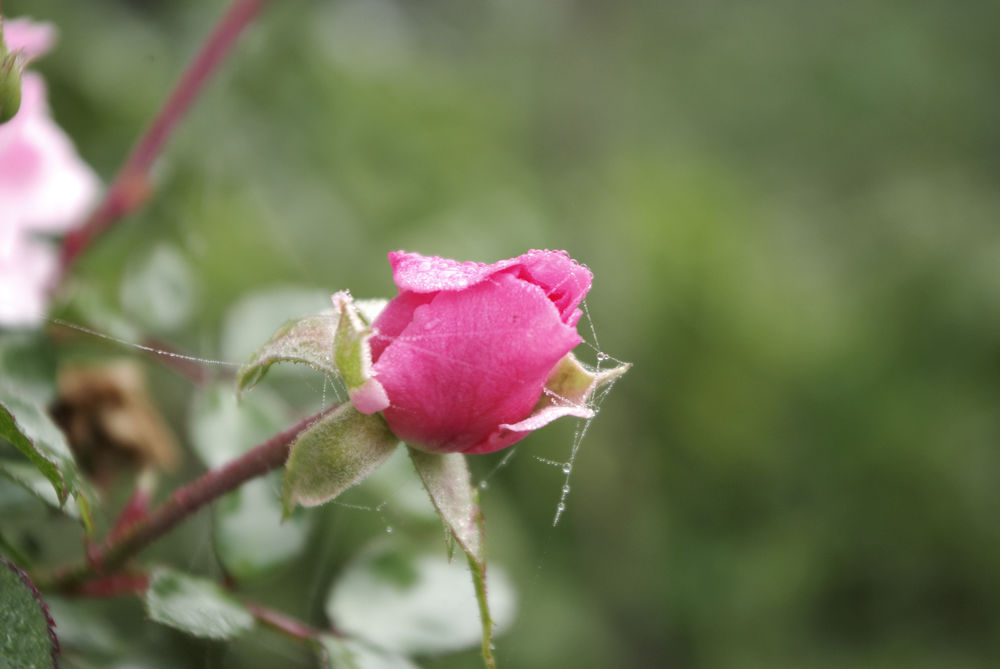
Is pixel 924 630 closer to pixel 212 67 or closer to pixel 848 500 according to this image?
pixel 848 500

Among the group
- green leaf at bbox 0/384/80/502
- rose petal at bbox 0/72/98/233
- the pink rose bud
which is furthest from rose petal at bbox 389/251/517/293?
rose petal at bbox 0/72/98/233

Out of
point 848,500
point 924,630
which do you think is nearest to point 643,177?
point 848,500

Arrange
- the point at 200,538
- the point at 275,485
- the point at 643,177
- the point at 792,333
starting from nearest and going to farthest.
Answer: the point at 275,485 → the point at 200,538 → the point at 792,333 → the point at 643,177

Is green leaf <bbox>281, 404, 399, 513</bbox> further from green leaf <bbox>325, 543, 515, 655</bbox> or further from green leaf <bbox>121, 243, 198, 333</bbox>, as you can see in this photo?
green leaf <bbox>121, 243, 198, 333</bbox>

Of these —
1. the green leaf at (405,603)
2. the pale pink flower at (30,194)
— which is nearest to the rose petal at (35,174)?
the pale pink flower at (30,194)

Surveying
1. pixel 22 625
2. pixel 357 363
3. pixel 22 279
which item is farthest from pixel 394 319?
pixel 22 279

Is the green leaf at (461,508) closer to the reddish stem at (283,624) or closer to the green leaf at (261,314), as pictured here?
the reddish stem at (283,624)

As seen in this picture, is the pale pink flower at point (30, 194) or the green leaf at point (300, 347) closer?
the green leaf at point (300, 347)
